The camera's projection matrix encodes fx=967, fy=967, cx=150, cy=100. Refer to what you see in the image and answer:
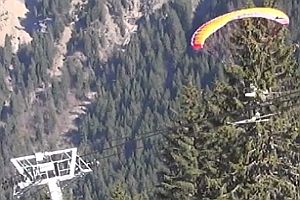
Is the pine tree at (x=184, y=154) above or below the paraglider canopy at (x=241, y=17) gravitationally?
below

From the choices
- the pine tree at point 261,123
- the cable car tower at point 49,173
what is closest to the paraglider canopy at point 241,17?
the pine tree at point 261,123

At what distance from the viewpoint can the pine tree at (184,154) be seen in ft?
111

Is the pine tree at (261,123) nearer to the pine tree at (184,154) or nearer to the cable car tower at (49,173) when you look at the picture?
the cable car tower at (49,173)

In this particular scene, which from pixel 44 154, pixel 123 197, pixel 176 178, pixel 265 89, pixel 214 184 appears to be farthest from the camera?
pixel 123 197

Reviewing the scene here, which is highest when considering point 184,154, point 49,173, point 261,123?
point 261,123

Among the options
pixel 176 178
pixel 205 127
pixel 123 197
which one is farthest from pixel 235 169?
pixel 123 197

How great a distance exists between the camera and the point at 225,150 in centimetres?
2820

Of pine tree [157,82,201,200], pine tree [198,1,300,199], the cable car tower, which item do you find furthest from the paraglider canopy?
pine tree [157,82,201,200]

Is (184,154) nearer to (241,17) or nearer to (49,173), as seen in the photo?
(49,173)

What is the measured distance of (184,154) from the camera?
112 feet

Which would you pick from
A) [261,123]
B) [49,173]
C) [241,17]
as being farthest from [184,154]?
[241,17]

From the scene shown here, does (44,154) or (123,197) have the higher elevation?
(44,154)

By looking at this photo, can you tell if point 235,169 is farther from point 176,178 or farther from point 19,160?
point 176,178

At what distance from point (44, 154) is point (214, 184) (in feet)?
17.5
